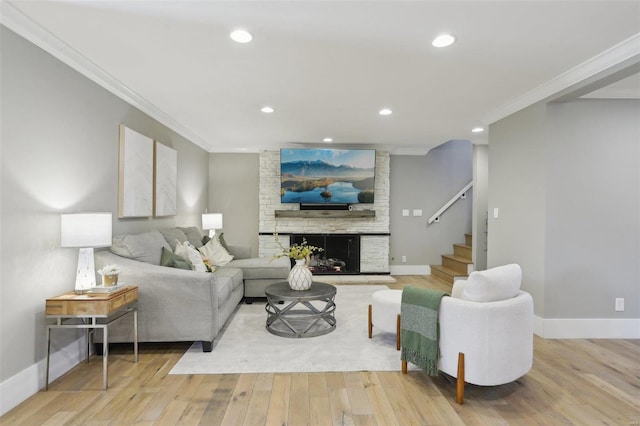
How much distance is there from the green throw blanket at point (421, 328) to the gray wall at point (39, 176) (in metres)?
2.62

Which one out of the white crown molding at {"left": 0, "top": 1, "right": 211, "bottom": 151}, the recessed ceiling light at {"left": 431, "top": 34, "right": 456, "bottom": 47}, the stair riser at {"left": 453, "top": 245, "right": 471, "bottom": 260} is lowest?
the stair riser at {"left": 453, "top": 245, "right": 471, "bottom": 260}

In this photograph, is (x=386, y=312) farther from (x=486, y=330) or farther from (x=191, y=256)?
(x=191, y=256)

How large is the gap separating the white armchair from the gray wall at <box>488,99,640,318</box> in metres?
1.44

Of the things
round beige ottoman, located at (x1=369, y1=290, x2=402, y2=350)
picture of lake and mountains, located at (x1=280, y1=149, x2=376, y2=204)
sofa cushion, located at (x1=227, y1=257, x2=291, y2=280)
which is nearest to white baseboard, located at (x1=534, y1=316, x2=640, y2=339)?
round beige ottoman, located at (x1=369, y1=290, x2=402, y2=350)

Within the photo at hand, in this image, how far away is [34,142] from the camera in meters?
2.45

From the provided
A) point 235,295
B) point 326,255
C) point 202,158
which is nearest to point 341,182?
point 326,255

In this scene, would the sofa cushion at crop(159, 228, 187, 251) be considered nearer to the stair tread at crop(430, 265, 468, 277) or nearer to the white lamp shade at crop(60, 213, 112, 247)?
the white lamp shade at crop(60, 213, 112, 247)

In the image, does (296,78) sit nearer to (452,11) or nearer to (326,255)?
(452,11)

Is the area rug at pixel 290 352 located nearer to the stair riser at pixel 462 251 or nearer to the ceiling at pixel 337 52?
the ceiling at pixel 337 52

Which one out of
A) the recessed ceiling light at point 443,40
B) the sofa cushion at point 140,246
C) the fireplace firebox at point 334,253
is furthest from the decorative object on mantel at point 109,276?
the fireplace firebox at point 334,253

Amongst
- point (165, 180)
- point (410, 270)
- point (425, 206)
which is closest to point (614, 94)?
point (425, 206)

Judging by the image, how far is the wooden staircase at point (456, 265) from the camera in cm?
608

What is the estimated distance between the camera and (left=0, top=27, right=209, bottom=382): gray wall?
2236 mm

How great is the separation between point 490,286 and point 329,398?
1.29 m
